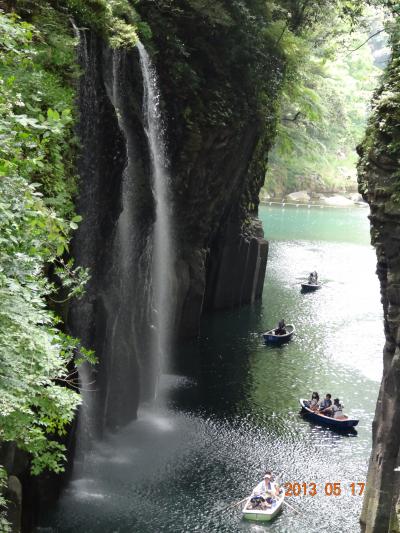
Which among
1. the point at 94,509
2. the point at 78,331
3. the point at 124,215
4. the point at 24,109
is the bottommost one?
the point at 94,509

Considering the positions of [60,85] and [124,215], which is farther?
[124,215]

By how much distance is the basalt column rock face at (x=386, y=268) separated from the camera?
16.5 m

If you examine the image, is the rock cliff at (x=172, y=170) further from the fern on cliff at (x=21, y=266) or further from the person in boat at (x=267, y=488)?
the fern on cliff at (x=21, y=266)

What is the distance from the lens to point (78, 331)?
70.7 ft

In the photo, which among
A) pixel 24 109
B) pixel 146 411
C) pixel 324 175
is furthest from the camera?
pixel 324 175

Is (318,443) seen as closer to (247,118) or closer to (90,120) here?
(90,120)

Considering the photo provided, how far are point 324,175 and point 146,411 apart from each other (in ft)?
270

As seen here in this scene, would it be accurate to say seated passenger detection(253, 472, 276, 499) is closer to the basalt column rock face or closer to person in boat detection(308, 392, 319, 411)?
the basalt column rock face

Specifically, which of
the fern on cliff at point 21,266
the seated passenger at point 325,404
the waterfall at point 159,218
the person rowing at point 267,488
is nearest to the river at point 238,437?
the person rowing at point 267,488

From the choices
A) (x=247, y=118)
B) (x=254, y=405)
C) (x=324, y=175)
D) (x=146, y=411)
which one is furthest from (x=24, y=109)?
(x=324, y=175)

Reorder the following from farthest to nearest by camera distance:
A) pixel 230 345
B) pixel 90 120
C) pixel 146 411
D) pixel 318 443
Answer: pixel 230 345
pixel 146 411
pixel 318 443
pixel 90 120

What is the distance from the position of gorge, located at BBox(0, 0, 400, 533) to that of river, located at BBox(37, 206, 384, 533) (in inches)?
12.9

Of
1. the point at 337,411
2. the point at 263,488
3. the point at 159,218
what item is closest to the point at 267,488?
the point at 263,488

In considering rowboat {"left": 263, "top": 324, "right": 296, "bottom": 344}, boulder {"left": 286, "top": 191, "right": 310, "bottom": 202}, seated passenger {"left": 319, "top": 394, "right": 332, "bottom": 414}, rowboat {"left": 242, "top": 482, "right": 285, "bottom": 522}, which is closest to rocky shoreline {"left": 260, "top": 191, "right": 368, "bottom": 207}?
boulder {"left": 286, "top": 191, "right": 310, "bottom": 202}
